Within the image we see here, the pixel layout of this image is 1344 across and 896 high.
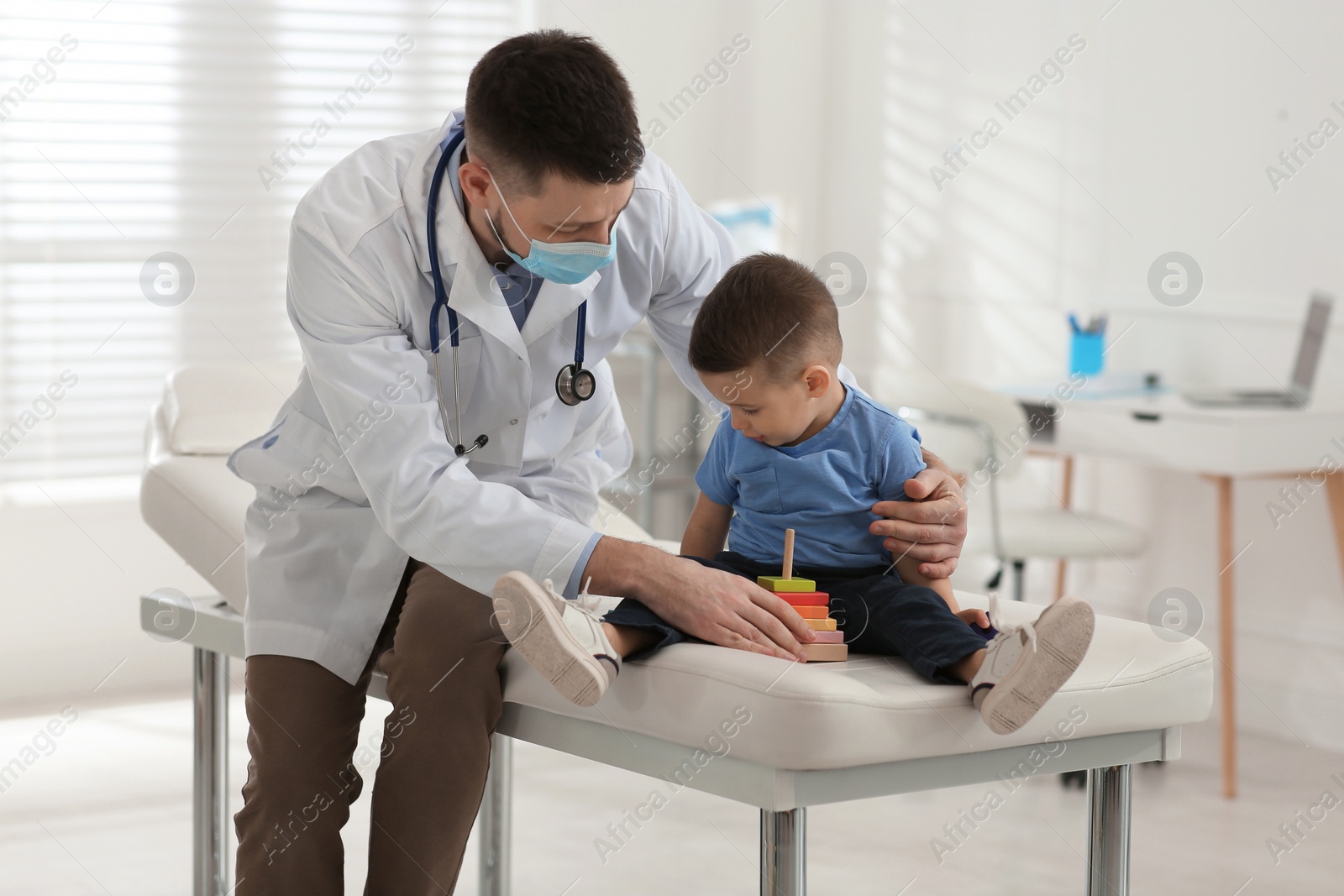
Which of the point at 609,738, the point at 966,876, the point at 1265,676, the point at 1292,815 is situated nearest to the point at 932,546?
the point at 609,738

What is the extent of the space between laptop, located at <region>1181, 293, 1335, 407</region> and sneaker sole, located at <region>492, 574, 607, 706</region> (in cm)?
203

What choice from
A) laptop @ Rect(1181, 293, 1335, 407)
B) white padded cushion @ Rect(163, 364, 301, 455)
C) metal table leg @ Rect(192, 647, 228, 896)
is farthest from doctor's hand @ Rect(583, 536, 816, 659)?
laptop @ Rect(1181, 293, 1335, 407)

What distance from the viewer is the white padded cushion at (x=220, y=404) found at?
1954mm

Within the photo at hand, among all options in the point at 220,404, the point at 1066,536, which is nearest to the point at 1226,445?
the point at 1066,536

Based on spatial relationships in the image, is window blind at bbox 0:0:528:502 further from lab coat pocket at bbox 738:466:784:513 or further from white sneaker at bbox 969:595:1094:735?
white sneaker at bbox 969:595:1094:735

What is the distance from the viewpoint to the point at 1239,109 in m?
3.21

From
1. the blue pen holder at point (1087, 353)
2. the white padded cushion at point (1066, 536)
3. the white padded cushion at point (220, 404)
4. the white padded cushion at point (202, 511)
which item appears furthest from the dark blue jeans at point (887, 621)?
the blue pen holder at point (1087, 353)

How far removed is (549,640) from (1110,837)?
0.63m

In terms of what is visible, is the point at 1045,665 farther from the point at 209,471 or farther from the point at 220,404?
the point at 220,404

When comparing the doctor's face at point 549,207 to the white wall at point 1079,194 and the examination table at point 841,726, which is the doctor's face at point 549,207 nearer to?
the examination table at point 841,726

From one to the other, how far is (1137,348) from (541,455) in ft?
7.23

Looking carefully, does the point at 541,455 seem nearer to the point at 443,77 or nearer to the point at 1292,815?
the point at 1292,815

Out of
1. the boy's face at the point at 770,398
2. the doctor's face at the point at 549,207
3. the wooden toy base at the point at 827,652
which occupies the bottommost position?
the wooden toy base at the point at 827,652

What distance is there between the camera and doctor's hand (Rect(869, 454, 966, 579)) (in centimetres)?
148
